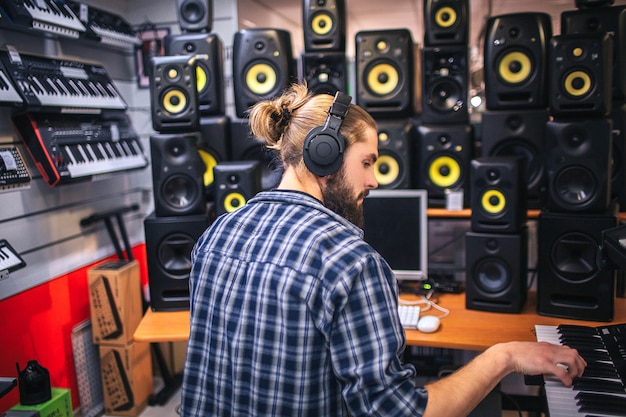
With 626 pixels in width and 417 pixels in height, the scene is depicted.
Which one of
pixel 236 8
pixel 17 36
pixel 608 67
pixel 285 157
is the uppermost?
pixel 236 8

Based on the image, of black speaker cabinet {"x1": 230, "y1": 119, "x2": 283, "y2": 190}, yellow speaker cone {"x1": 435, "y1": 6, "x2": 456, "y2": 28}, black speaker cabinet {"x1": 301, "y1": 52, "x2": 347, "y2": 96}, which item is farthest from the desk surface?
yellow speaker cone {"x1": 435, "y1": 6, "x2": 456, "y2": 28}

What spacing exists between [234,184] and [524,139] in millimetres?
1219

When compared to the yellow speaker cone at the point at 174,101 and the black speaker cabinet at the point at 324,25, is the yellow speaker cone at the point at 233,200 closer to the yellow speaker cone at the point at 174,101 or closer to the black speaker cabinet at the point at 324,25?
the yellow speaker cone at the point at 174,101

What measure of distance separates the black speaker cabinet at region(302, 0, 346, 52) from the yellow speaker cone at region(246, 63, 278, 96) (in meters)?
0.21

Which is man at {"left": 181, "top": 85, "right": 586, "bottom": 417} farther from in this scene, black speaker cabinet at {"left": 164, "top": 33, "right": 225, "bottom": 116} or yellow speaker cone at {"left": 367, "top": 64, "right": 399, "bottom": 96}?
black speaker cabinet at {"left": 164, "top": 33, "right": 225, "bottom": 116}

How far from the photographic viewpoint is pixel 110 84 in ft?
9.05

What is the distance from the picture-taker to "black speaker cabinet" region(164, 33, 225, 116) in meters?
2.47

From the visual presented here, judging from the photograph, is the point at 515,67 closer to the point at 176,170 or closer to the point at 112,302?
the point at 176,170

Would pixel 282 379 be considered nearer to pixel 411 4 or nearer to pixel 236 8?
pixel 236 8

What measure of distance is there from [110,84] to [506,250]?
2.07 meters

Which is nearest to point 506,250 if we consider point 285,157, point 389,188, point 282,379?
point 389,188

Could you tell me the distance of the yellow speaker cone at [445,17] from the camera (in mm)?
2342

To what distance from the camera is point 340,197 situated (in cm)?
116

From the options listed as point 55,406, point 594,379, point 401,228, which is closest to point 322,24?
point 401,228
